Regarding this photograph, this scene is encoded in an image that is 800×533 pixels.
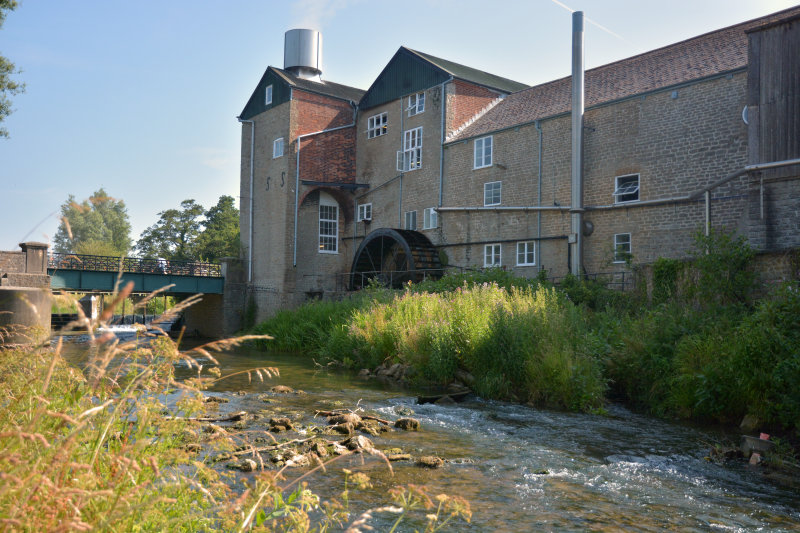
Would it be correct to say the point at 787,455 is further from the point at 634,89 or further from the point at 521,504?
the point at 634,89

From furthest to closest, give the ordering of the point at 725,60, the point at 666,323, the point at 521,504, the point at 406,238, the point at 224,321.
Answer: the point at 224,321 < the point at 406,238 < the point at 725,60 < the point at 666,323 < the point at 521,504

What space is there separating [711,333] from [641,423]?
244 cm

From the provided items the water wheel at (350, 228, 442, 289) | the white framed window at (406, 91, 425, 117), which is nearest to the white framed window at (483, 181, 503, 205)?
the water wheel at (350, 228, 442, 289)

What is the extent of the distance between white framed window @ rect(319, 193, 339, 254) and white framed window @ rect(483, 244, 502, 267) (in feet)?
31.9

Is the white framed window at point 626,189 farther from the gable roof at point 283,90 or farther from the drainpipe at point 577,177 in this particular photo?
the gable roof at point 283,90

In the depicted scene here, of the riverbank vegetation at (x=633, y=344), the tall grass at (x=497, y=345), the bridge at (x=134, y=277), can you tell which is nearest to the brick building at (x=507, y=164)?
the riverbank vegetation at (x=633, y=344)

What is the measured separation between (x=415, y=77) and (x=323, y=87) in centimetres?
635

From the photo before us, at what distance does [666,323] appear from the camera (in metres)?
11.4

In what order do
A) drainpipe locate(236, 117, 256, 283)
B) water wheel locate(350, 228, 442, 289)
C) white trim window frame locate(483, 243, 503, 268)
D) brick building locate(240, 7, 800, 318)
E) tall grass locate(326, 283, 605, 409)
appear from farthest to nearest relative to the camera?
drainpipe locate(236, 117, 256, 283), water wheel locate(350, 228, 442, 289), white trim window frame locate(483, 243, 503, 268), brick building locate(240, 7, 800, 318), tall grass locate(326, 283, 605, 409)

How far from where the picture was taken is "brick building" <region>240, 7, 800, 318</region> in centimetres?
1555

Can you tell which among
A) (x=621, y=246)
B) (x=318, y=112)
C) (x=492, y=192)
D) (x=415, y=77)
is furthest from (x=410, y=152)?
(x=621, y=246)

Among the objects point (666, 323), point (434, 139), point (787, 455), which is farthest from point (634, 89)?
point (787, 455)

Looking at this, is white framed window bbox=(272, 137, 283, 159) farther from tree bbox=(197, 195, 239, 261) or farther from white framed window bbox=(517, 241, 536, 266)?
tree bbox=(197, 195, 239, 261)

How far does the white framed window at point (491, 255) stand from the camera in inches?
928
